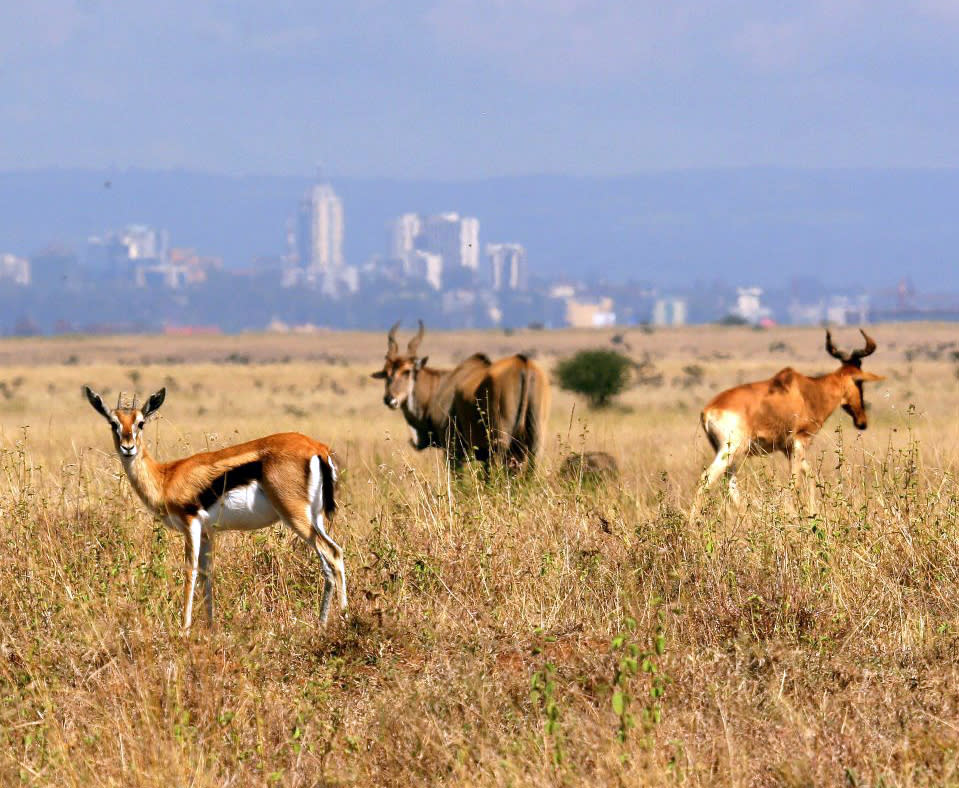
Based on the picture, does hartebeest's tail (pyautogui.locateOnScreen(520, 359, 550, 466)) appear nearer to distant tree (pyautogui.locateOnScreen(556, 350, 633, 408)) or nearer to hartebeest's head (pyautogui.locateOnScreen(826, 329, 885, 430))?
hartebeest's head (pyautogui.locateOnScreen(826, 329, 885, 430))

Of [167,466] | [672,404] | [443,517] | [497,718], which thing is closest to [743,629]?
[497,718]

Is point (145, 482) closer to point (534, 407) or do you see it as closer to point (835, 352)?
point (534, 407)

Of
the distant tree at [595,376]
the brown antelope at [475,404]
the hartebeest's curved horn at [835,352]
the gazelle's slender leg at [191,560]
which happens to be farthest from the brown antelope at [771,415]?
A: the distant tree at [595,376]

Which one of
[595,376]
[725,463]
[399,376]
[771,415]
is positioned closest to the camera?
[725,463]

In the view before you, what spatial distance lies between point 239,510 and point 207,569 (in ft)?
1.11

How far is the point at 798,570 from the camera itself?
727 centimetres

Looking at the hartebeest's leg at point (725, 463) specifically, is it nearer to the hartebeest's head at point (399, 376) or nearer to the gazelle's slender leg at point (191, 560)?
the hartebeest's head at point (399, 376)

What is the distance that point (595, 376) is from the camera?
35.4 m

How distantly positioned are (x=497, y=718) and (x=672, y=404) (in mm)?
30737

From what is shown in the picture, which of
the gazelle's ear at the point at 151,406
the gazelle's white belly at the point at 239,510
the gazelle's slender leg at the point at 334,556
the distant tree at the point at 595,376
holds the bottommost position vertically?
the distant tree at the point at 595,376

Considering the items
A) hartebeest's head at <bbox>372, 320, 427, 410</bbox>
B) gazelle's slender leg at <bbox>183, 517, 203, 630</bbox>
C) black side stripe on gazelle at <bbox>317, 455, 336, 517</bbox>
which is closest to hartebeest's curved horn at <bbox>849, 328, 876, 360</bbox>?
hartebeest's head at <bbox>372, 320, 427, 410</bbox>

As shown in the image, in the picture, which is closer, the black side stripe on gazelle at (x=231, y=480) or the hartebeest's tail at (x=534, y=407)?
the black side stripe on gazelle at (x=231, y=480)

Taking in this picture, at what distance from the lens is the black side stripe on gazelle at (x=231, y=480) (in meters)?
7.47

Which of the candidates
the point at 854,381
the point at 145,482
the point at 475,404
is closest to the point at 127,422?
the point at 145,482
